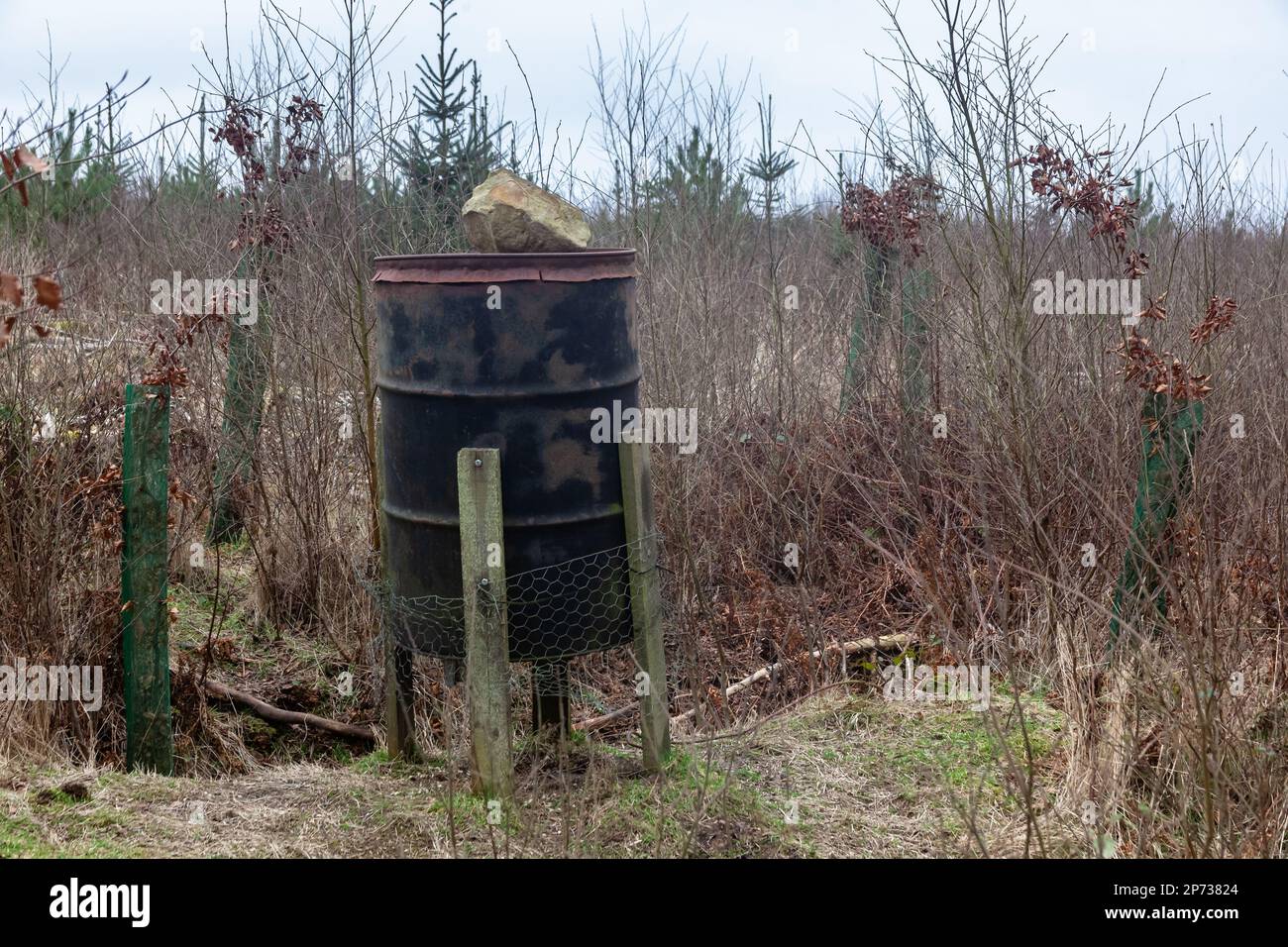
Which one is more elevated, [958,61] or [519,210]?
[958,61]

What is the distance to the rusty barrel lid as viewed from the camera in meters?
3.71

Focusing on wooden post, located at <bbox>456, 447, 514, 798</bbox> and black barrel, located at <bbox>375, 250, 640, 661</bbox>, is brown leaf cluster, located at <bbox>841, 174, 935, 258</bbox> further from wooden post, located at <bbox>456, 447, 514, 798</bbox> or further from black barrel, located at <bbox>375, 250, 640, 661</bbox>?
wooden post, located at <bbox>456, 447, 514, 798</bbox>

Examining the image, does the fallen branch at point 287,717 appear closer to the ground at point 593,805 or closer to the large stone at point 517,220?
the ground at point 593,805

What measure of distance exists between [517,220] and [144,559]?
180cm

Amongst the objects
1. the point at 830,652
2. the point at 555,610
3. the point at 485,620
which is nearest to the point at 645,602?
the point at 555,610

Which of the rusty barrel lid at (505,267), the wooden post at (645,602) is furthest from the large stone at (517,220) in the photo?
the wooden post at (645,602)

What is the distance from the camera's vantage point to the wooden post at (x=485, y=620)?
3.70 m

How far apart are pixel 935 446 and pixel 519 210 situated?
3357 millimetres

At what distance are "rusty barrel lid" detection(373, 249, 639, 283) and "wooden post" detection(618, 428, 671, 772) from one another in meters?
0.56

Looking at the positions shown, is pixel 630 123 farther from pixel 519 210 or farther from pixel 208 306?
pixel 519 210

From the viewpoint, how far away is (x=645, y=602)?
4.05 m

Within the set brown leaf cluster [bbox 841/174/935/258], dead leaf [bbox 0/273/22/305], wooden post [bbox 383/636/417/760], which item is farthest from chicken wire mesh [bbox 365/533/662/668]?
brown leaf cluster [bbox 841/174/935/258]

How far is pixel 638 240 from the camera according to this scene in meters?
7.38

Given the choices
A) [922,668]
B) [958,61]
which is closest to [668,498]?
[922,668]
